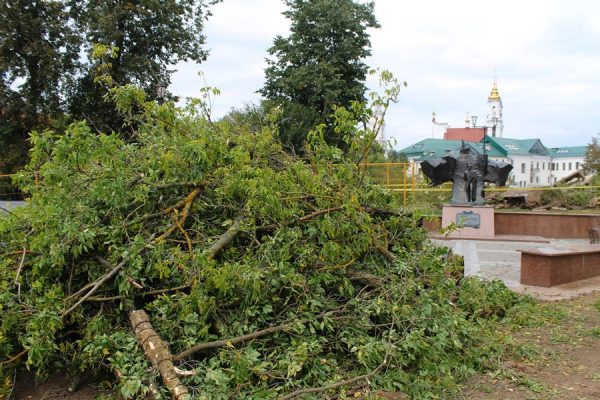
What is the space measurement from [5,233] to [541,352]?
442 centimetres

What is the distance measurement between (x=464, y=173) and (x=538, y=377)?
38.3 ft

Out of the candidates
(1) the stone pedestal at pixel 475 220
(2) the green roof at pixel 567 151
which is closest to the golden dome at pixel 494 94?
(2) the green roof at pixel 567 151

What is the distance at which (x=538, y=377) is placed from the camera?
3758 millimetres

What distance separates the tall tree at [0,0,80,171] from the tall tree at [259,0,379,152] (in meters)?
10.3

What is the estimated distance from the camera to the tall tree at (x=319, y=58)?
27359mm

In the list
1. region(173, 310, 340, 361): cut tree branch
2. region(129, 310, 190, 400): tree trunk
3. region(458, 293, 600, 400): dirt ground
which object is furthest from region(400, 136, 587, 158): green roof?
region(129, 310, 190, 400): tree trunk

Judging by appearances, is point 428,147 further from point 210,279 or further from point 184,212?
point 210,279

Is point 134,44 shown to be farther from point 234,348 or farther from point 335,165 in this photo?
point 234,348

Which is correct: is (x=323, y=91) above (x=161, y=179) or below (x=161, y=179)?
above

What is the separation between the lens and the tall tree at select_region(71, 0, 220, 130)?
67.1 feet

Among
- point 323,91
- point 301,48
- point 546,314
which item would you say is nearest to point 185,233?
point 546,314

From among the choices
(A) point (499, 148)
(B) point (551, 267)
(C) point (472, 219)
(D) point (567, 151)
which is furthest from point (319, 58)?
(D) point (567, 151)

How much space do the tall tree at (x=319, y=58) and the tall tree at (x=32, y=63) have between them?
1033 cm

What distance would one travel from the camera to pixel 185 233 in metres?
4.04
